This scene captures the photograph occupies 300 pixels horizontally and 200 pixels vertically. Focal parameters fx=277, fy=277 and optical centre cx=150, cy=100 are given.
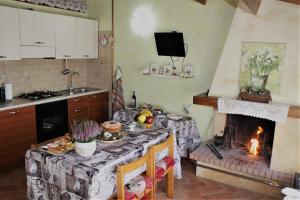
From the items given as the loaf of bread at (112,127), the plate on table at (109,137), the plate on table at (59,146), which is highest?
the loaf of bread at (112,127)

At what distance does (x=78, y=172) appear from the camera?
79.9 inches

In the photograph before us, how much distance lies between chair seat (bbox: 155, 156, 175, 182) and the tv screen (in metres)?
1.78

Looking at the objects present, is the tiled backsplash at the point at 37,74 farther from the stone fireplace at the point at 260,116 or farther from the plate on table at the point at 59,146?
the stone fireplace at the point at 260,116

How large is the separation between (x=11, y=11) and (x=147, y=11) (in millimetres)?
1914

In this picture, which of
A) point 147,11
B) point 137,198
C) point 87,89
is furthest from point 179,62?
point 137,198

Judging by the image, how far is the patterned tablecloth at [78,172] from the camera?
2.03m

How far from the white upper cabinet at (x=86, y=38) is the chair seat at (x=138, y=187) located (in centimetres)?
279

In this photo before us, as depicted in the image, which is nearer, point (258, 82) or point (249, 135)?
point (258, 82)

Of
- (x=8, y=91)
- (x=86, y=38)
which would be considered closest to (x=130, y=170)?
(x=8, y=91)

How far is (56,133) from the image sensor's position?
4.20m

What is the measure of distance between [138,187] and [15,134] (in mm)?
2076

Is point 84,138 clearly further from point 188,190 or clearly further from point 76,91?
point 76,91

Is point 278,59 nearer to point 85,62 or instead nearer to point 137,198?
point 137,198

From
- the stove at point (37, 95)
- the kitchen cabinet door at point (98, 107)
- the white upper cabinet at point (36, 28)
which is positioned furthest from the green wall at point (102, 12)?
the stove at point (37, 95)
